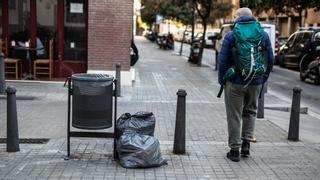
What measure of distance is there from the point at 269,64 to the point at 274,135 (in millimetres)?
2029

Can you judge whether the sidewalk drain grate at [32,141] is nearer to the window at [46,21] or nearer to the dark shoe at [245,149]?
the dark shoe at [245,149]

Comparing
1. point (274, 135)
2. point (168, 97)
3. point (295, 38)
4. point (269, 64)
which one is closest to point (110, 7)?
point (168, 97)

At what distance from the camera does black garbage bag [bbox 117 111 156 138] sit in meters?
6.55

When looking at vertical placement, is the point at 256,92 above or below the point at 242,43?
below

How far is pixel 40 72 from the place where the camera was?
581 inches

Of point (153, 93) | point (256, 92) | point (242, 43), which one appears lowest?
point (153, 93)

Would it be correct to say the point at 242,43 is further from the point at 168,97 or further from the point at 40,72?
the point at 40,72

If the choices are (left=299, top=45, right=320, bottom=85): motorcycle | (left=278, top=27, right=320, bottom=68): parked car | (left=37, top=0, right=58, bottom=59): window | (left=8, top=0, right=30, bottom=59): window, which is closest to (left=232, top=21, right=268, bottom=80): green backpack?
(left=37, top=0, right=58, bottom=59): window

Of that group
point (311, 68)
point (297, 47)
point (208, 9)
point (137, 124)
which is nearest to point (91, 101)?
point (137, 124)

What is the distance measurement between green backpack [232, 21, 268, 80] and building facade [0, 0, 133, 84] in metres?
8.11

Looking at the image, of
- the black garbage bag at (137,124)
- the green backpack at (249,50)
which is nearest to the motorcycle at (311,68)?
the green backpack at (249,50)

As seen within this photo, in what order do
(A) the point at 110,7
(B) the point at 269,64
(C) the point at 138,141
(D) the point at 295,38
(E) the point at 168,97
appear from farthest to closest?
1. (D) the point at 295,38
2. (A) the point at 110,7
3. (E) the point at 168,97
4. (B) the point at 269,64
5. (C) the point at 138,141

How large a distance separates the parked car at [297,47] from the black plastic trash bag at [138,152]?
54.4 ft

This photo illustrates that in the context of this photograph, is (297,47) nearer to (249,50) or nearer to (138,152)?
(249,50)
